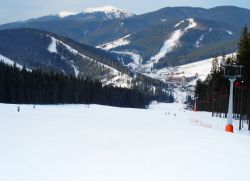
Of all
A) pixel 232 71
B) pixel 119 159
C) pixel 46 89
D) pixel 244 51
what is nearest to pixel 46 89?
pixel 46 89

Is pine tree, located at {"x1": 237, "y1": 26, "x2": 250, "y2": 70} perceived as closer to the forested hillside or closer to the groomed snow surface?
the groomed snow surface

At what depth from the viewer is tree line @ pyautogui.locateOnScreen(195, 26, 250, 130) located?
166ft

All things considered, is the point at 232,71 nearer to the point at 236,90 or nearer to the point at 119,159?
the point at 119,159

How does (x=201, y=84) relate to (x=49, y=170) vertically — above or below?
above

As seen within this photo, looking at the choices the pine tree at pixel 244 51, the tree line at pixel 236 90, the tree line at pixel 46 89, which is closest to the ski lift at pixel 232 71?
A: the tree line at pixel 236 90

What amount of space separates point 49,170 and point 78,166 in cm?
109

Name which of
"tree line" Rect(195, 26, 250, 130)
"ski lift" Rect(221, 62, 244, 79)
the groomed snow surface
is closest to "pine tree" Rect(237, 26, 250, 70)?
"tree line" Rect(195, 26, 250, 130)

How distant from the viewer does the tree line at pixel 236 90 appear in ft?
166

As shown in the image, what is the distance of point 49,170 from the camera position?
13.8 meters

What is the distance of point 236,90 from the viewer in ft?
208

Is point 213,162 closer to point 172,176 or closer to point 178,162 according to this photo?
point 178,162

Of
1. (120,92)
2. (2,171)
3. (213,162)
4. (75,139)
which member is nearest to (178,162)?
(213,162)

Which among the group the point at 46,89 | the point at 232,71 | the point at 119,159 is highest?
the point at 46,89

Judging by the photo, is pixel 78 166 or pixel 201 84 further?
pixel 201 84
